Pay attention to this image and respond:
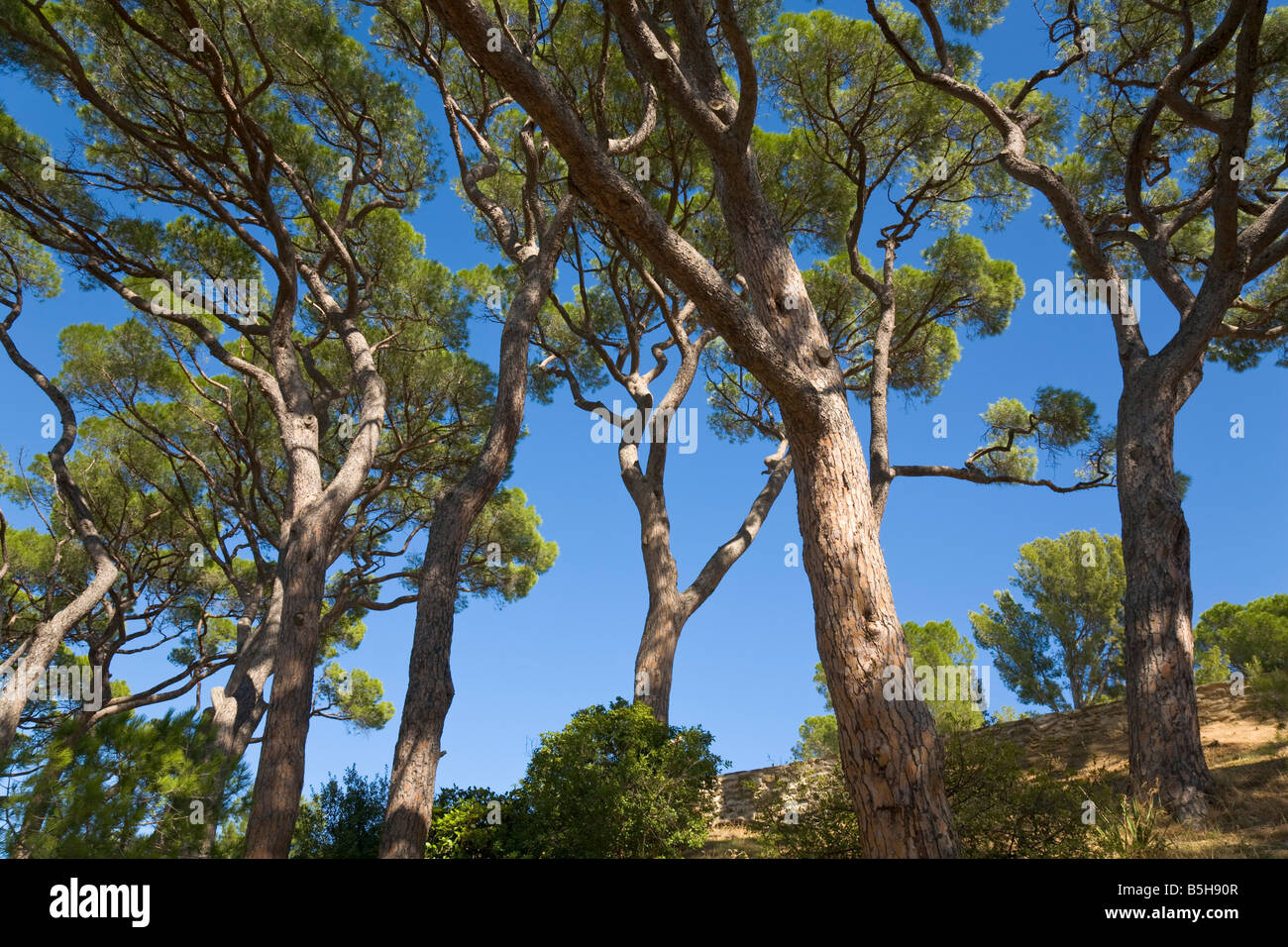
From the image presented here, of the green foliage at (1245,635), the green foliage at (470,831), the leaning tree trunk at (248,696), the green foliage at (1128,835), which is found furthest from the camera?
the green foliage at (1245,635)

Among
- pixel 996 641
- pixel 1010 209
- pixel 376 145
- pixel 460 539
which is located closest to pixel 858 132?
pixel 1010 209

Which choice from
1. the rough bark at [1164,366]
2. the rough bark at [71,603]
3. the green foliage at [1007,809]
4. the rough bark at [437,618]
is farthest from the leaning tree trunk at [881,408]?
the rough bark at [71,603]

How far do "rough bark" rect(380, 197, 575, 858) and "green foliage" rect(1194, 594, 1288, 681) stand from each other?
12073mm

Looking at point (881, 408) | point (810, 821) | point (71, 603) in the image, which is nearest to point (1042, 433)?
point (881, 408)

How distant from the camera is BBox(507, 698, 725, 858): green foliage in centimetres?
625

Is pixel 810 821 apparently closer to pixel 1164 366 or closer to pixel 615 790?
pixel 615 790

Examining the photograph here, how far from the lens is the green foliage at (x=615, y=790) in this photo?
20.5 ft

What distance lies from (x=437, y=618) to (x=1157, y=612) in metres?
6.30

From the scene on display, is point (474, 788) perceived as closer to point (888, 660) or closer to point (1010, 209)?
point (888, 660)

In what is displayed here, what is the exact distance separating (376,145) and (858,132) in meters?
6.32

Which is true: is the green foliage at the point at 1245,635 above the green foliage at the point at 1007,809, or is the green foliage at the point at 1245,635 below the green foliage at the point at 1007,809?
above

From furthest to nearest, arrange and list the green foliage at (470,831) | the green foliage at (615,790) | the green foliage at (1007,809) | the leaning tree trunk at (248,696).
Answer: the leaning tree trunk at (248,696), the green foliage at (470,831), the green foliage at (615,790), the green foliage at (1007,809)

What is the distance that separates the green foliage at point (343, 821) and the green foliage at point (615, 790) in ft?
7.68

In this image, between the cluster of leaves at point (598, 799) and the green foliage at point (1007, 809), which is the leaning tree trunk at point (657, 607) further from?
the green foliage at point (1007, 809)
